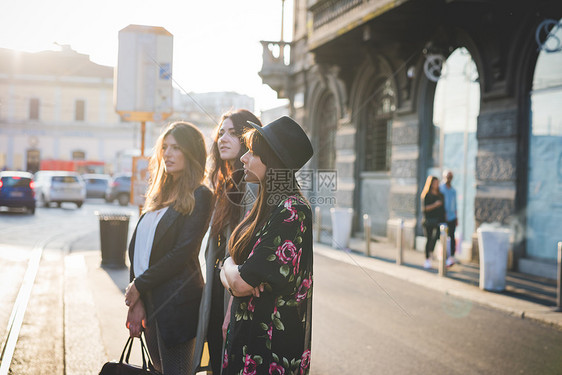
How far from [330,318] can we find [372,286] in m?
2.26

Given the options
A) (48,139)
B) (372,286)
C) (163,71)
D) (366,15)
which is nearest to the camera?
(163,71)

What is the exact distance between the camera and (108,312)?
599cm

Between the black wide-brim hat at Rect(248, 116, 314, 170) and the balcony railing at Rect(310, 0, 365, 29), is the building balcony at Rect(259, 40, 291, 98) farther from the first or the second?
the black wide-brim hat at Rect(248, 116, 314, 170)

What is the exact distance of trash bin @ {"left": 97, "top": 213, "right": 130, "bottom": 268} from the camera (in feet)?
30.1

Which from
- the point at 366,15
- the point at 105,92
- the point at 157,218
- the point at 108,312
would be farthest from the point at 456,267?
the point at 105,92

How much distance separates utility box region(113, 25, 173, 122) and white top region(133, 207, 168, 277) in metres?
2.65

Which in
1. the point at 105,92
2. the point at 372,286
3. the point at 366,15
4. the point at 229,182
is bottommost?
the point at 372,286

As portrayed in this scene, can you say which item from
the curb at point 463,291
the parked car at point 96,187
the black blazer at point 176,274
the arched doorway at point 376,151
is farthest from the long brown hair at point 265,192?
the parked car at point 96,187

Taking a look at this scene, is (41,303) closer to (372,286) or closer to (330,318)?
(330,318)

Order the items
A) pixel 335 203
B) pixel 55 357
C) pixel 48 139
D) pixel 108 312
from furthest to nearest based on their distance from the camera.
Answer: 1. pixel 48 139
2. pixel 335 203
3. pixel 108 312
4. pixel 55 357

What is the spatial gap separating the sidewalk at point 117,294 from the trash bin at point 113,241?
→ 225 millimetres

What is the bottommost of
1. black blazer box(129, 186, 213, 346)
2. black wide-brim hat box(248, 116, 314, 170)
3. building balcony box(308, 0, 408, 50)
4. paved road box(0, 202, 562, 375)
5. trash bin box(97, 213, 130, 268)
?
paved road box(0, 202, 562, 375)

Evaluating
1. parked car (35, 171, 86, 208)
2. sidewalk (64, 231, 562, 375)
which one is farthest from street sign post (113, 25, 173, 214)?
parked car (35, 171, 86, 208)

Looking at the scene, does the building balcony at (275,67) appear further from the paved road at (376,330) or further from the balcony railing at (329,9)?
the paved road at (376,330)
